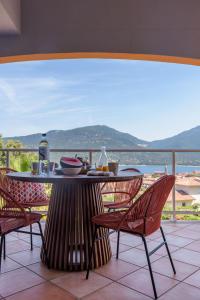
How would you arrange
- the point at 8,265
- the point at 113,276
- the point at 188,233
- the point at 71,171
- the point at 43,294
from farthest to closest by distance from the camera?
1. the point at 188,233
2. the point at 8,265
3. the point at 71,171
4. the point at 113,276
5. the point at 43,294

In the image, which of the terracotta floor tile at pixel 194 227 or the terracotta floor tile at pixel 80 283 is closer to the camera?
the terracotta floor tile at pixel 80 283

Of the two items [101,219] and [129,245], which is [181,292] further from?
[129,245]

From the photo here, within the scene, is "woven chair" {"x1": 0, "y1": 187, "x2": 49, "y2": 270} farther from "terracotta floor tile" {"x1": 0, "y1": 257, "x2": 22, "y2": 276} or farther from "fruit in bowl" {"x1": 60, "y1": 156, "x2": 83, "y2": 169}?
"fruit in bowl" {"x1": 60, "y1": 156, "x2": 83, "y2": 169}

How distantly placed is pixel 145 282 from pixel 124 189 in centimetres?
127

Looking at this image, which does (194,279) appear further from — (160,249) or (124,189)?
(124,189)

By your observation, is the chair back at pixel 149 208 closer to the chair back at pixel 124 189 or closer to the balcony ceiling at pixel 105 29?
the chair back at pixel 124 189

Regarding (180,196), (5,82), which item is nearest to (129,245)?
(180,196)

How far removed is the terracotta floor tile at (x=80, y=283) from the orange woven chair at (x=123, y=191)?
35.3 inches

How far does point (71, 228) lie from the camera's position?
2.49 meters

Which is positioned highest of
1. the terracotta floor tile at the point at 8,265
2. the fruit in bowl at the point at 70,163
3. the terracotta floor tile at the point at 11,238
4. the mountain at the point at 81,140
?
the mountain at the point at 81,140

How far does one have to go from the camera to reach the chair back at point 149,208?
84.2 inches

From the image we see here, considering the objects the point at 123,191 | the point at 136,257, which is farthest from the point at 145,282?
the point at 123,191

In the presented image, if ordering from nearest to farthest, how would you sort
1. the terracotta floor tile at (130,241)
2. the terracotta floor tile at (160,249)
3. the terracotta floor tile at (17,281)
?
the terracotta floor tile at (17,281), the terracotta floor tile at (160,249), the terracotta floor tile at (130,241)

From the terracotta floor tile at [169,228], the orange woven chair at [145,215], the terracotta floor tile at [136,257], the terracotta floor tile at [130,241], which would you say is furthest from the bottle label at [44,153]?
the terracotta floor tile at [169,228]
